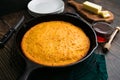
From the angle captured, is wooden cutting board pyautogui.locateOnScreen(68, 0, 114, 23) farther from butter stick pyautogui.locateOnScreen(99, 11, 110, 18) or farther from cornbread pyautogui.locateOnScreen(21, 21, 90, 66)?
cornbread pyautogui.locateOnScreen(21, 21, 90, 66)

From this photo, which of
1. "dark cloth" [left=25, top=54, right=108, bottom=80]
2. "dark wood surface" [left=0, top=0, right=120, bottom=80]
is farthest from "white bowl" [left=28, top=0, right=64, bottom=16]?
"dark cloth" [left=25, top=54, right=108, bottom=80]

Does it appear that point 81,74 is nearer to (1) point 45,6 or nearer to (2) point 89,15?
(2) point 89,15

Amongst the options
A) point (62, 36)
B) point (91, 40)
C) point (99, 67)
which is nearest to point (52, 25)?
point (62, 36)

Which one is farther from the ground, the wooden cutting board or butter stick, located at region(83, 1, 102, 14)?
butter stick, located at region(83, 1, 102, 14)

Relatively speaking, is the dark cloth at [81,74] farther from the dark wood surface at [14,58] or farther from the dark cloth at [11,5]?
the dark cloth at [11,5]

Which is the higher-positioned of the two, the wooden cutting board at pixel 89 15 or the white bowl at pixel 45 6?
the white bowl at pixel 45 6

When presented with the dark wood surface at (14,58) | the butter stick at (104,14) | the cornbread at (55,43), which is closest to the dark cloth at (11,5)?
the dark wood surface at (14,58)

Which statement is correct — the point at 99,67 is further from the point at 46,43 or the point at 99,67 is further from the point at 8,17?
the point at 8,17
